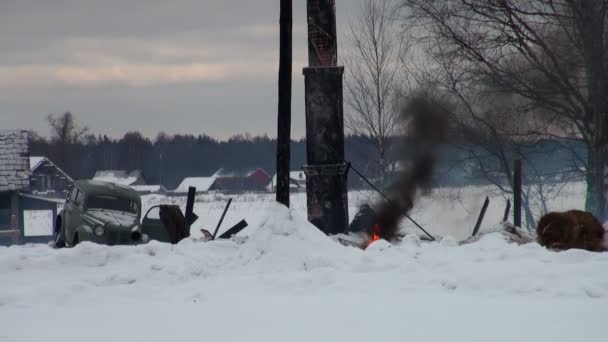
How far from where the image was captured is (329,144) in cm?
1155

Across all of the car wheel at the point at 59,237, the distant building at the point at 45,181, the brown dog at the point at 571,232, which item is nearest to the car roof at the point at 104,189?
the car wheel at the point at 59,237

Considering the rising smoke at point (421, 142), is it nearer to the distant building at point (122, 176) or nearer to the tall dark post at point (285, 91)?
the tall dark post at point (285, 91)

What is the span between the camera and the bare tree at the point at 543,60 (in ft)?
55.6

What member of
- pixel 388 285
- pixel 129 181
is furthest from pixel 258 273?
pixel 129 181

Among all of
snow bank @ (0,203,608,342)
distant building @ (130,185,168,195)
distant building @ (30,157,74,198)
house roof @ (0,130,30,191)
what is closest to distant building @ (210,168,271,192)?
distant building @ (130,185,168,195)

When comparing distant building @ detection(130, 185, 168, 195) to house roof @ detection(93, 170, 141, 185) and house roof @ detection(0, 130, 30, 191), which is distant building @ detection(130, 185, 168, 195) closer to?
house roof @ detection(93, 170, 141, 185)

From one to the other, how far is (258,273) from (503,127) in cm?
1256

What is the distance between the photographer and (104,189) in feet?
53.1

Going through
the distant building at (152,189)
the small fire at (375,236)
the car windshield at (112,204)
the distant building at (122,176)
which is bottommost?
the distant building at (152,189)

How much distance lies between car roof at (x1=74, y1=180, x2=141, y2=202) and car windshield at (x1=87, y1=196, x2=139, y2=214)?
0.30 feet

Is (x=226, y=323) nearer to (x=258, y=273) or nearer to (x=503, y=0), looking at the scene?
(x=258, y=273)

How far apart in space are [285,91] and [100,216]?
23.3 ft

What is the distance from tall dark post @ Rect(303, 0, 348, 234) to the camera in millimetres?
11531

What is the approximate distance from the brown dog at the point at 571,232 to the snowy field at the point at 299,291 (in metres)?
0.83
